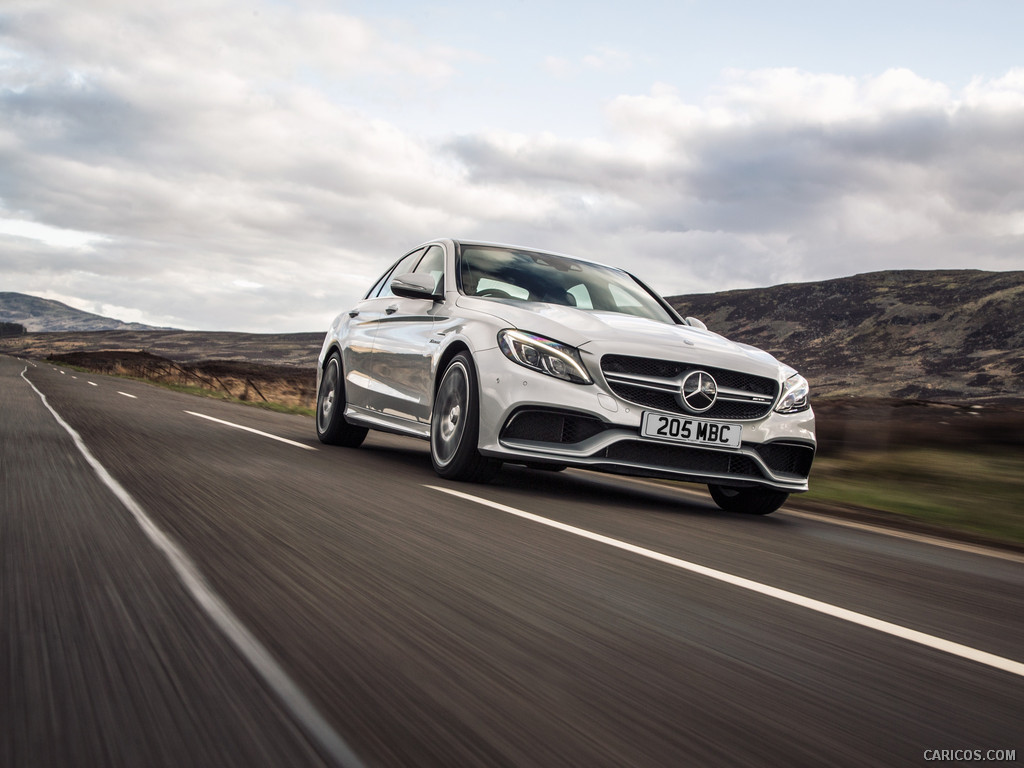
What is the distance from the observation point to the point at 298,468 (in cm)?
677

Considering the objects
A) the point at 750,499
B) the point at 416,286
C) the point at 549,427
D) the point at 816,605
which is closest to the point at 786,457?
the point at 750,499

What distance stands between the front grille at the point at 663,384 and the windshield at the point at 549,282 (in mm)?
1309

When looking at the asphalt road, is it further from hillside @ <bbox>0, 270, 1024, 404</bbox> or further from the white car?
hillside @ <bbox>0, 270, 1024, 404</bbox>

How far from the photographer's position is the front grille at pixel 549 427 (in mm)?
6039

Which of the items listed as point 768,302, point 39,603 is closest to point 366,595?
point 39,603

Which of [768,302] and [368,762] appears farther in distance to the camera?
[768,302]

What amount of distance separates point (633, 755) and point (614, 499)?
15.5 feet

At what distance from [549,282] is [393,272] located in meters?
2.27

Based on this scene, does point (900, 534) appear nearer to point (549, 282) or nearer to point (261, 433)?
point (549, 282)

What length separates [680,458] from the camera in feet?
20.1

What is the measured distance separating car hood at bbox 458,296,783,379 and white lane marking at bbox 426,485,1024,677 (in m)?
1.39

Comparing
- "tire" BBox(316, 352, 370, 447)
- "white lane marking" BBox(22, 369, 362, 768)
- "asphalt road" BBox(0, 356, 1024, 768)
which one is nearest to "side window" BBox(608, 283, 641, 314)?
"asphalt road" BBox(0, 356, 1024, 768)

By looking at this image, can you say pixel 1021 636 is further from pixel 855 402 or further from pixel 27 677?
pixel 855 402

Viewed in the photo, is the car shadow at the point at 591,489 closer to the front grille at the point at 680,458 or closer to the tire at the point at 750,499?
the tire at the point at 750,499
